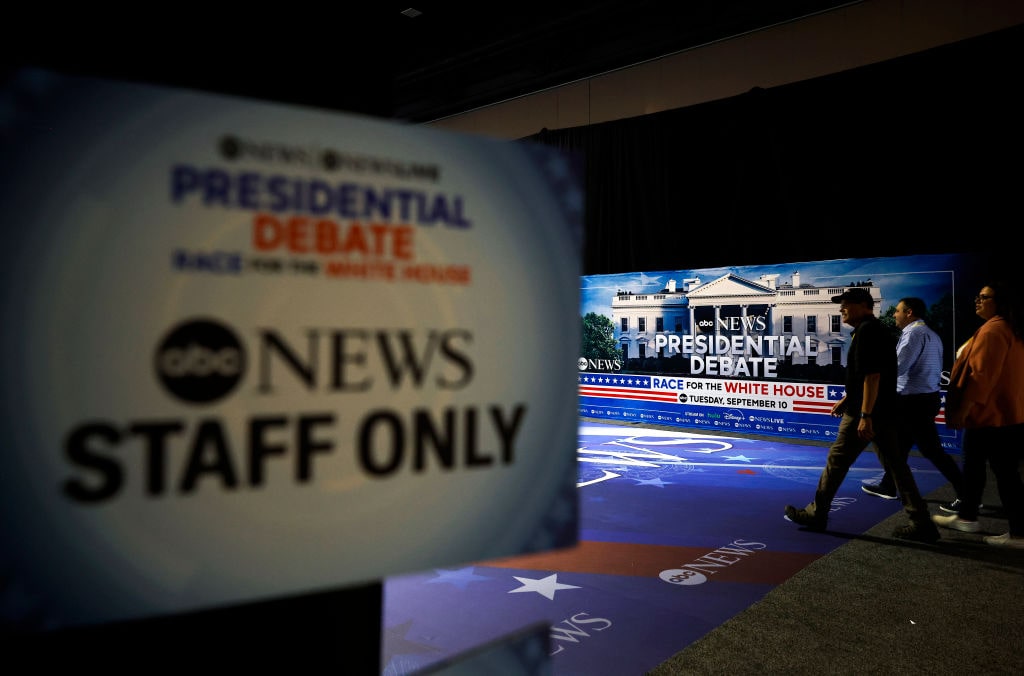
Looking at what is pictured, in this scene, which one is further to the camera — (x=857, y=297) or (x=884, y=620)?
(x=857, y=297)

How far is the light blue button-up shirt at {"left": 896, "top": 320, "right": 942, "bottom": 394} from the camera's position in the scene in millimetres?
4258

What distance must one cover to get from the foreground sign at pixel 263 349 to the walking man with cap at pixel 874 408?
3205 millimetres

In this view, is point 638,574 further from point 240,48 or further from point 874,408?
point 240,48

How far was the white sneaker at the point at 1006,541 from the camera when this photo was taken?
3473 mm

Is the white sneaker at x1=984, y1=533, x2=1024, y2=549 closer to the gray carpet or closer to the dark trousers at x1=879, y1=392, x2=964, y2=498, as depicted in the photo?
Result: the gray carpet

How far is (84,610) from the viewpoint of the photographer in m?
0.59

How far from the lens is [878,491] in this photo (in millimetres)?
4664

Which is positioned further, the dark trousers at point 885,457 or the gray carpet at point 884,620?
the dark trousers at point 885,457

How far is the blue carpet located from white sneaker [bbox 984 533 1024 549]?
576 mm

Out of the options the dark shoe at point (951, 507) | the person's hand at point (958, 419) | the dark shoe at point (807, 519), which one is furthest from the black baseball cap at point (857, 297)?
the dark shoe at point (951, 507)

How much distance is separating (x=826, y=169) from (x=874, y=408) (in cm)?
414

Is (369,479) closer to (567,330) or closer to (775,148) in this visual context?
(567,330)

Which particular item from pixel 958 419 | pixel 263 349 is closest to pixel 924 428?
pixel 958 419

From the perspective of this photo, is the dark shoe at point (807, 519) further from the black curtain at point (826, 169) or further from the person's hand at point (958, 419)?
the black curtain at point (826, 169)
